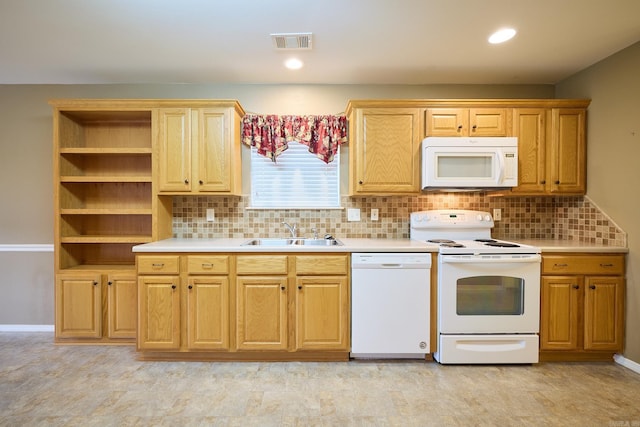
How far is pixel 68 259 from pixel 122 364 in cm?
120

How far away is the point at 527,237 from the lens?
3.20 meters

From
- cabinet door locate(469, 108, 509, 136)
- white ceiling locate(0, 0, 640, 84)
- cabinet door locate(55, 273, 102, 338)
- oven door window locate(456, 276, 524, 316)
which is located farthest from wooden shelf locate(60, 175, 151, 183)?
cabinet door locate(469, 108, 509, 136)

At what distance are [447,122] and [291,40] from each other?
1.51m

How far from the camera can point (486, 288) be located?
8.23ft

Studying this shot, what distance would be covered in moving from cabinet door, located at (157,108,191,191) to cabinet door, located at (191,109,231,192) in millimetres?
71

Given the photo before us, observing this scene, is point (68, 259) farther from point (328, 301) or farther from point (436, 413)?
point (436, 413)

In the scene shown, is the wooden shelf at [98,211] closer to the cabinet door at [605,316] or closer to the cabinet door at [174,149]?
the cabinet door at [174,149]

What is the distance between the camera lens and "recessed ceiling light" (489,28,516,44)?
7.47 ft

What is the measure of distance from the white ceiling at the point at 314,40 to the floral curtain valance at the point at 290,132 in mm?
389

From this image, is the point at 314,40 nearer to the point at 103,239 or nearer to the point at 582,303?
the point at 103,239

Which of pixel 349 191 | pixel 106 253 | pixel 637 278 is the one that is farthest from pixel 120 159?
pixel 637 278

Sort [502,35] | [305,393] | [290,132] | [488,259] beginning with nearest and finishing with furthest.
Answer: [305,393]
[502,35]
[488,259]
[290,132]

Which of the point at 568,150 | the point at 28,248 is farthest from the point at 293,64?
the point at 28,248

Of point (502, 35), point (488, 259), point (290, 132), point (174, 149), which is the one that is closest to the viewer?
point (502, 35)
